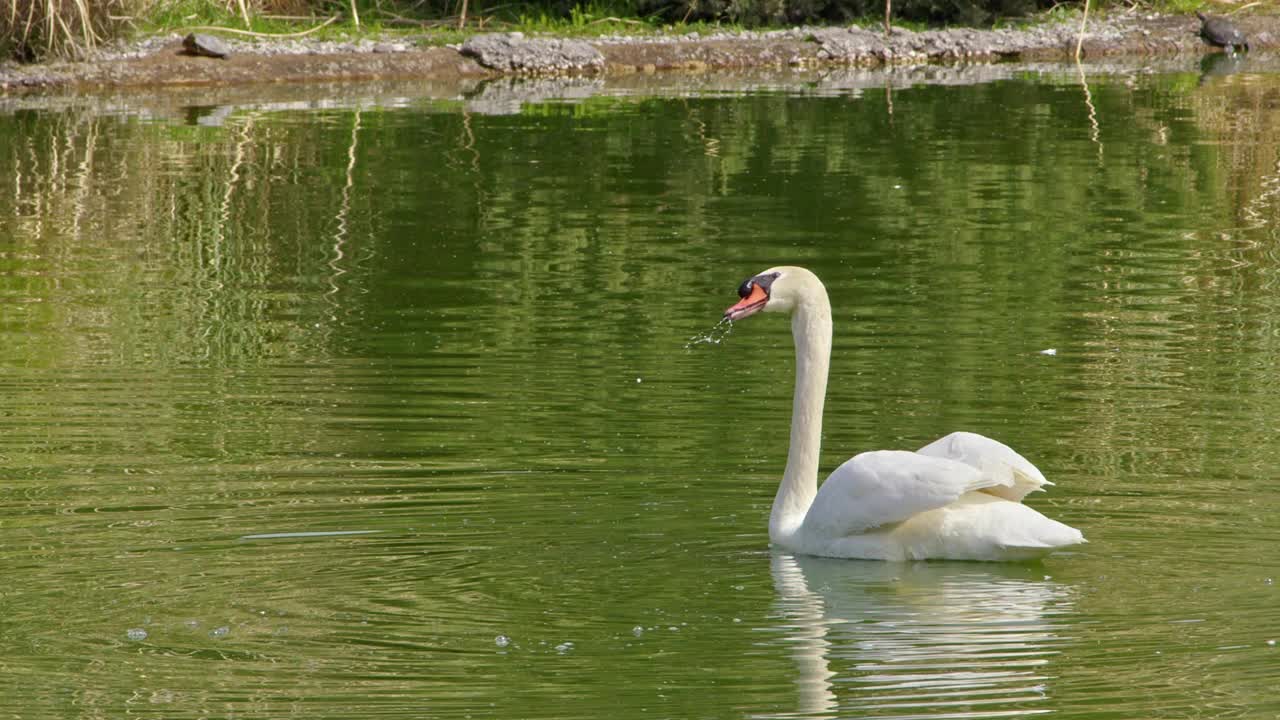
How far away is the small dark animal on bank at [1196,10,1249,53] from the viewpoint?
36625 mm

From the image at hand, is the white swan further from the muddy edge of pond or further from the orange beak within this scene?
the muddy edge of pond

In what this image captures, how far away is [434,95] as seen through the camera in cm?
3025

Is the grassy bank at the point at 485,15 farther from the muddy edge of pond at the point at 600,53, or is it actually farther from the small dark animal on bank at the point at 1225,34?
the small dark animal on bank at the point at 1225,34

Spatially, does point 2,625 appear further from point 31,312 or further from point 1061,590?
point 31,312

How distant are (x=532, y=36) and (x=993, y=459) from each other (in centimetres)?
2820

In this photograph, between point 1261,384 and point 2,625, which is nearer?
point 2,625

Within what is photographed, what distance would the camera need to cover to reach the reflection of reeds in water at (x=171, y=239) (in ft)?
40.6

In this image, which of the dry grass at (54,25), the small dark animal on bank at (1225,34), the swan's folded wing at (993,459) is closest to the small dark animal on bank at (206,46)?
the dry grass at (54,25)

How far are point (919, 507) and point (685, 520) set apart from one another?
1159mm

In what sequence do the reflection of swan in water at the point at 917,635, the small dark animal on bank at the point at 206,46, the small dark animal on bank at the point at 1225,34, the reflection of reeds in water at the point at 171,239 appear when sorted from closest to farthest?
the reflection of swan in water at the point at 917,635 → the reflection of reeds in water at the point at 171,239 → the small dark animal on bank at the point at 206,46 → the small dark animal on bank at the point at 1225,34

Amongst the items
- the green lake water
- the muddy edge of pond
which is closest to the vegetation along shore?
the muddy edge of pond

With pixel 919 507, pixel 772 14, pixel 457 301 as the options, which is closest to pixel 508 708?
pixel 919 507

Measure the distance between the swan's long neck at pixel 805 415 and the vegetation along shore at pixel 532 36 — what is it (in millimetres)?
21652

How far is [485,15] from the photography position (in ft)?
120
